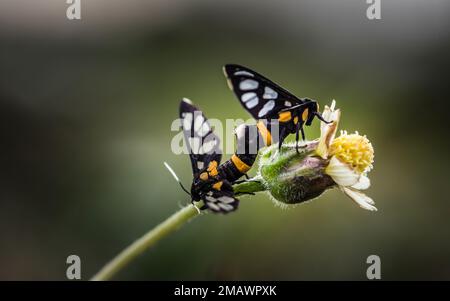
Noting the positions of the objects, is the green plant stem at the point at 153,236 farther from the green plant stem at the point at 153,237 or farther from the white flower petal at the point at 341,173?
the white flower petal at the point at 341,173

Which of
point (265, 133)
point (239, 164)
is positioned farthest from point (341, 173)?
point (239, 164)

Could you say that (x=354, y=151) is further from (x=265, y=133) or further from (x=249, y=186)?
(x=249, y=186)

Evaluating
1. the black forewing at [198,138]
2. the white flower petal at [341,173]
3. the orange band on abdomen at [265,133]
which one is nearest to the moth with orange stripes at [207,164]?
the black forewing at [198,138]

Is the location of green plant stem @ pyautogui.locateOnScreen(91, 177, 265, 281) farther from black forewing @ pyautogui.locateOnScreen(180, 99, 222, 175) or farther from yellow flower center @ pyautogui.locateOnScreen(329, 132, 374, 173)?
yellow flower center @ pyautogui.locateOnScreen(329, 132, 374, 173)

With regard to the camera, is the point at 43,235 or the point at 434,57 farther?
the point at 434,57

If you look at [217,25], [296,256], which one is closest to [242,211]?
[296,256]

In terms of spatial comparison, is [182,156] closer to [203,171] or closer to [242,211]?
[242,211]
